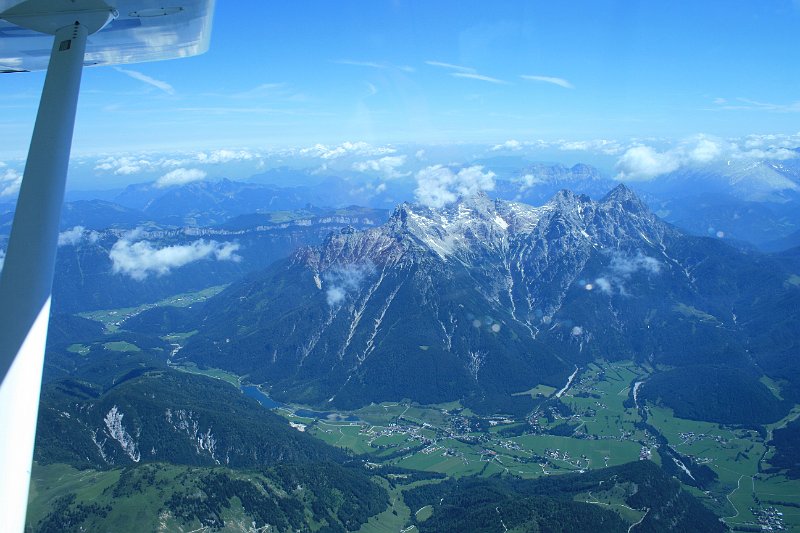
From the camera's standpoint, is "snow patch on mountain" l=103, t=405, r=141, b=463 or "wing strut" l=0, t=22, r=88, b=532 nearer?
"wing strut" l=0, t=22, r=88, b=532

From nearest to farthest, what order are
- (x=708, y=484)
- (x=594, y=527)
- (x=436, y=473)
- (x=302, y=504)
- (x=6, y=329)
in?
(x=6, y=329) → (x=594, y=527) → (x=302, y=504) → (x=708, y=484) → (x=436, y=473)

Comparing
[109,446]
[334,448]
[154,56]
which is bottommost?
[334,448]

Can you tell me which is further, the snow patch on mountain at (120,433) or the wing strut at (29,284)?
the snow patch on mountain at (120,433)

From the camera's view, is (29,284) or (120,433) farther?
(120,433)

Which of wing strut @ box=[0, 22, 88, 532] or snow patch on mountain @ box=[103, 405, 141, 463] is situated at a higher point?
wing strut @ box=[0, 22, 88, 532]

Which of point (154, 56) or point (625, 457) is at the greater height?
point (154, 56)

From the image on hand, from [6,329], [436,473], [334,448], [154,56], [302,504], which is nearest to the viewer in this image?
[6,329]

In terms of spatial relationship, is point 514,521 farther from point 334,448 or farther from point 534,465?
point 334,448

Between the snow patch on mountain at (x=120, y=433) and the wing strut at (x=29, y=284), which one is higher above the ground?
the wing strut at (x=29, y=284)

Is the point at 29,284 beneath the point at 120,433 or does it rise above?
above

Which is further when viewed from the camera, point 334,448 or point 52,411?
point 334,448

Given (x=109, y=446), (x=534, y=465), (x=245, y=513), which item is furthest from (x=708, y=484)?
(x=109, y=446)
